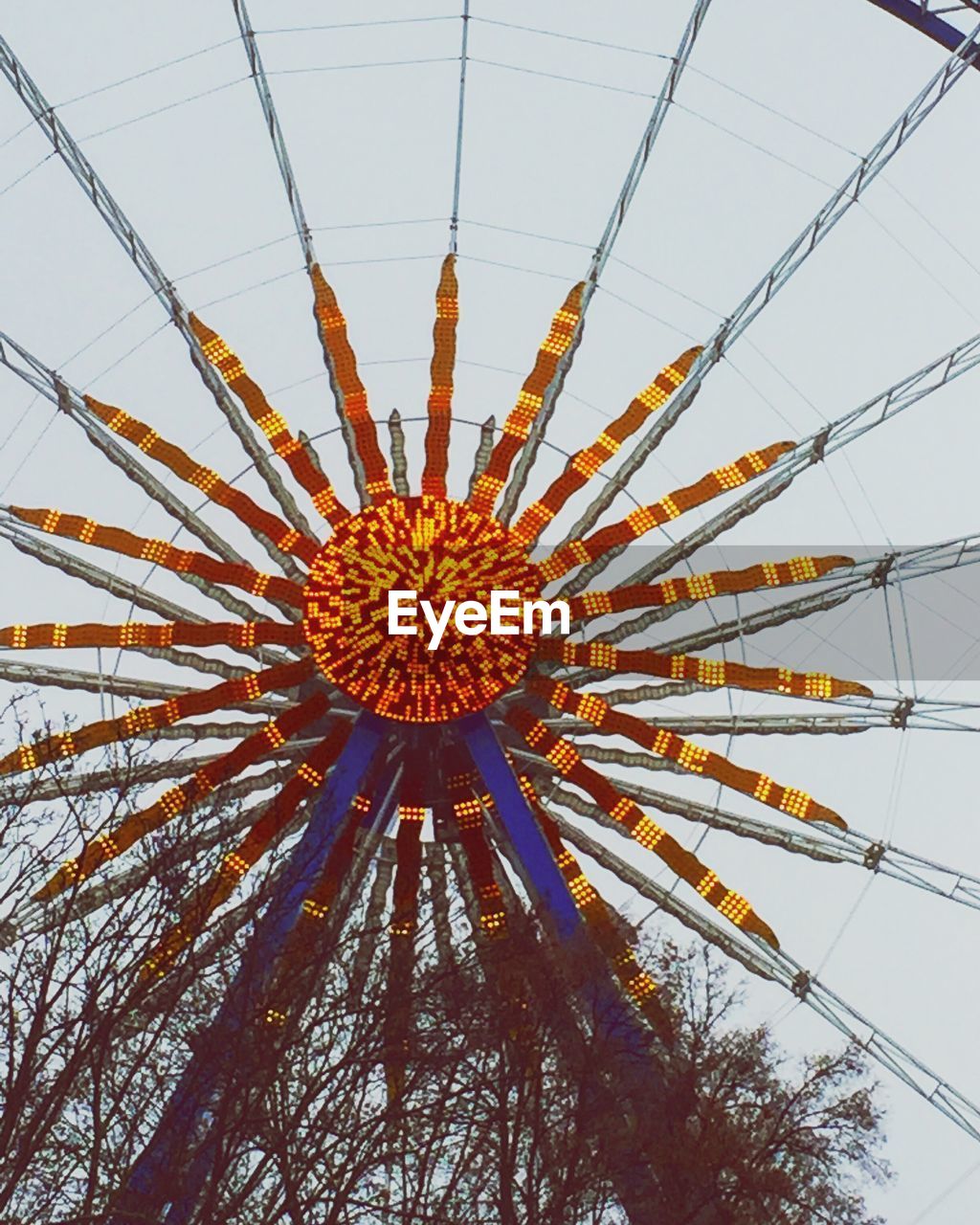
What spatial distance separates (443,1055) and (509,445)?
9.37 m

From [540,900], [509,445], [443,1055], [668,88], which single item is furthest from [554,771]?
[668,88]

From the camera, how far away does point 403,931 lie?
817 inches

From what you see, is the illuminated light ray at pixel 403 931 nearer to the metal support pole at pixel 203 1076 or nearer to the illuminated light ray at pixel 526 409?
the metal support pole at pixel 203 1076

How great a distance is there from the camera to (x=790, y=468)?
26.4m

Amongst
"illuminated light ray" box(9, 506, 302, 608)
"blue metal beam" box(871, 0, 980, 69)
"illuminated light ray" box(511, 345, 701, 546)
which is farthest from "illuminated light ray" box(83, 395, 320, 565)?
"blue metal beam" box(871, 0, 980, 69)

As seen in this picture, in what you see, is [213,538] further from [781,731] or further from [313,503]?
[781,731]

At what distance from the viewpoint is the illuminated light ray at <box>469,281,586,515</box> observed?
25.2 meters

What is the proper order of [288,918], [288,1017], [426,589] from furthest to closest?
[426,589]
[288,918]
[288,1017]

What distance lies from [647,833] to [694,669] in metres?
2.02

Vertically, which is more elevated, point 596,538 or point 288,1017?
point 596,538

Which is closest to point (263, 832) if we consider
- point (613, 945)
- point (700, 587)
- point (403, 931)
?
point (403, 931)

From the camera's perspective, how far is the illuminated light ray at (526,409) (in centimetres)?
2523

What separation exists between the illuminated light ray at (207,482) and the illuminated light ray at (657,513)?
2.98 m

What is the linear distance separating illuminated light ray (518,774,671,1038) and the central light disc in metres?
1.46
